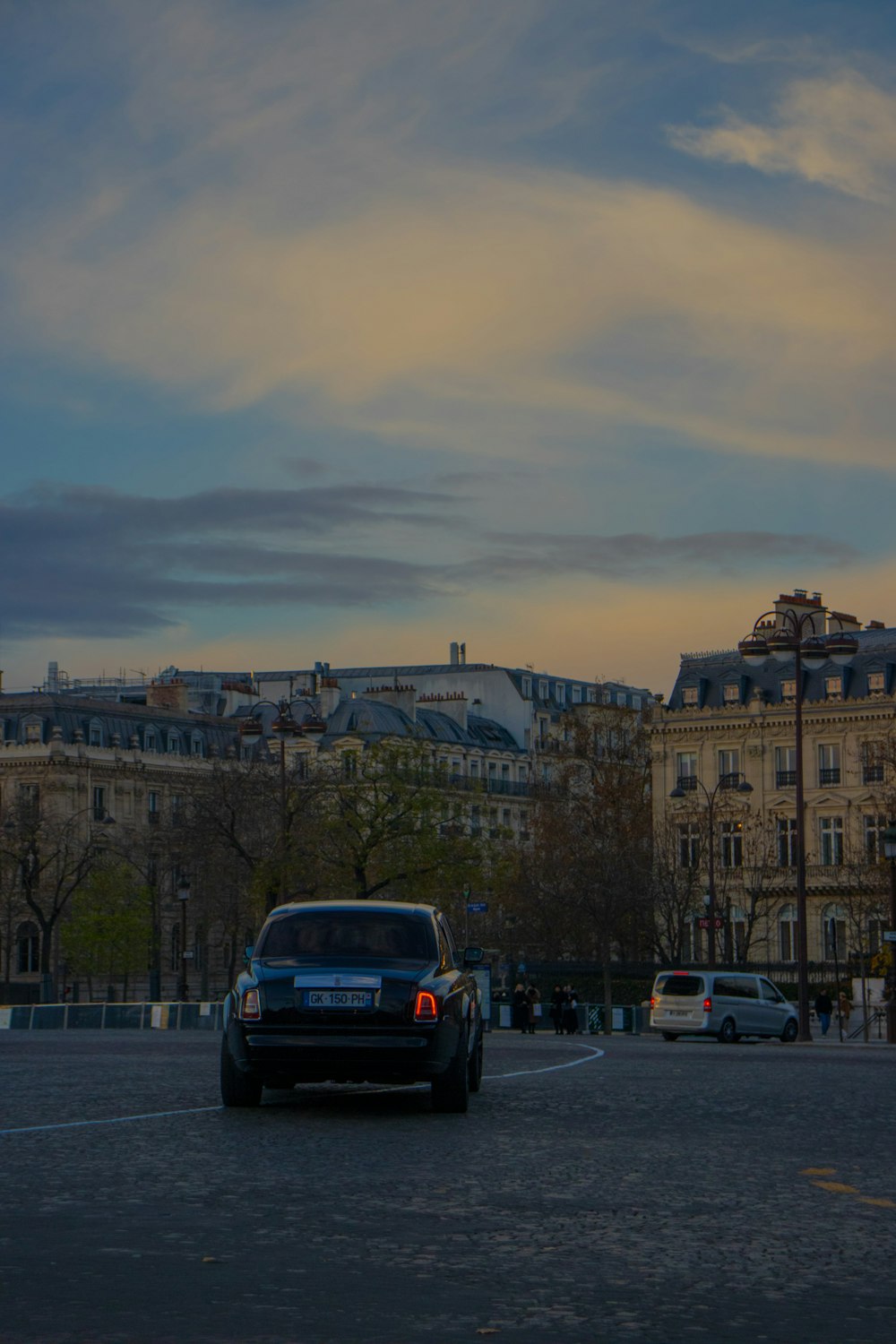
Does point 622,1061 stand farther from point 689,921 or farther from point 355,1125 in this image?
point 689,921

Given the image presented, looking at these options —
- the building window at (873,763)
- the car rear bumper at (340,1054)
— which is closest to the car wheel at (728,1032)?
the car rear bumper at (340,1054)

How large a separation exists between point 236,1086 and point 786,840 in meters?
79.8

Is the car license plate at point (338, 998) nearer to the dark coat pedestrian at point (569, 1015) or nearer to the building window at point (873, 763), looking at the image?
the dark coat pedestrian at point (569, 1015)

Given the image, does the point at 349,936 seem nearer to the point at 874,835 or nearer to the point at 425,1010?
the point at 425,1010

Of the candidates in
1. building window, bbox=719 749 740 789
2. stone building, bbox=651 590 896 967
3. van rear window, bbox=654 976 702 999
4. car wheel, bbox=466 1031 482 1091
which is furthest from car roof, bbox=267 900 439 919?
building window, bbox=719 749 740 789

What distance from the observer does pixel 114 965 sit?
101500mm

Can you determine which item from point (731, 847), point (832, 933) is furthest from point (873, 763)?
point (731, 847)

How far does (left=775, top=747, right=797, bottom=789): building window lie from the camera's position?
95.7 meters

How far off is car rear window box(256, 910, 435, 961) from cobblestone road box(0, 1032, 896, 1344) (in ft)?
4.02

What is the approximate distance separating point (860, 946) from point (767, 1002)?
35.4 metres

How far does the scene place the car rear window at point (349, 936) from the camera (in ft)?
57.9

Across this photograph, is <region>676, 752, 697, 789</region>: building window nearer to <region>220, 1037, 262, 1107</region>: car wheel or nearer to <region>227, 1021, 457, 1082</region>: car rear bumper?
<region>220, 1037, 262, 1107</region>: car wheel

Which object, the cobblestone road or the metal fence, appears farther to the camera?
the metal fence

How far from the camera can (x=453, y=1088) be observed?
16984 millimetres
